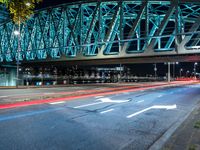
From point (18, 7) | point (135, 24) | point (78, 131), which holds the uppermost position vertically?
point (135, 24)

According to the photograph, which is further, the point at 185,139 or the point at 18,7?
the point at 18,7

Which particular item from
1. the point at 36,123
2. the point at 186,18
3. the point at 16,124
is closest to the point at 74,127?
the point at 36,123

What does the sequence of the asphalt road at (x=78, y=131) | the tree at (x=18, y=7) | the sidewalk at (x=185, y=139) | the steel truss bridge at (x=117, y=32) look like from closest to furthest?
1. the sidewalk at (x=185, y=139)
2. the asphalt road at (x=78, y=131)
3. the tree at (x=18, y=7)
4. the steel truss bridge at (x=117, y=32)

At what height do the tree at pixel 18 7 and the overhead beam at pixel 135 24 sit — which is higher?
the overhead beam at pixel 135 24

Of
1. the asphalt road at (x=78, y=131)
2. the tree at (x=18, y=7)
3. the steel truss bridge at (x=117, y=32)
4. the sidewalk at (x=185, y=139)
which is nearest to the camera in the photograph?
the sidewalk at (x=185, y=139)

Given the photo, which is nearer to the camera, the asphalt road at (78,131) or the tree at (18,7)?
the asphalt road at (78,131)

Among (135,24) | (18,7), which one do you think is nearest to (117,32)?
(135,24)

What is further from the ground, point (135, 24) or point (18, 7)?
point (135, 24)

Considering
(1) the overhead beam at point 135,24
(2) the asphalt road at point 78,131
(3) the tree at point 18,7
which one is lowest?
(2) the asphalt road at point 78,131

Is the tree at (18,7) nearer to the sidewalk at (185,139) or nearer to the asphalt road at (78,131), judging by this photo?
the asphalt road at (78,131)

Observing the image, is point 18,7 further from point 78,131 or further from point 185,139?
point 185,139

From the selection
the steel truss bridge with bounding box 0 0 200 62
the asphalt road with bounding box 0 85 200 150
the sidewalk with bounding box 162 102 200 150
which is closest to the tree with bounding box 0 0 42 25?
the asphalt road with bounding box 0 85 200 150

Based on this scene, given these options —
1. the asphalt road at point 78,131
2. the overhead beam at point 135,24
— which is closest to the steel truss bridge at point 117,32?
the overhead beam at point 135,24

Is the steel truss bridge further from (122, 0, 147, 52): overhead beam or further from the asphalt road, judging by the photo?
the asphalt road
